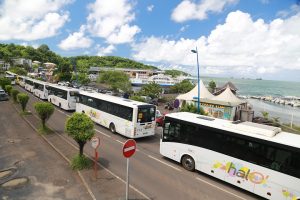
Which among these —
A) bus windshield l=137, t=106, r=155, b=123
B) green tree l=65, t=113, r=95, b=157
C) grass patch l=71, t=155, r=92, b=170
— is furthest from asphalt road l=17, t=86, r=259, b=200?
bus windshield l=137, t=106, r=155, b=123

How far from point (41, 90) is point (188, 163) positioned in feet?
115

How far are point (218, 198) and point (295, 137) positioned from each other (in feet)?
15.1

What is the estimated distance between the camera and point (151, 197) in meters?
10.1

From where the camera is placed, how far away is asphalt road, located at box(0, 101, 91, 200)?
972cm

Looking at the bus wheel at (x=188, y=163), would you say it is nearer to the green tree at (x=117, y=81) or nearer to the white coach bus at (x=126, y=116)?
the white coach bus at (x=126, y=116)

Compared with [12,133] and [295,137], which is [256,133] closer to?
[295,137]

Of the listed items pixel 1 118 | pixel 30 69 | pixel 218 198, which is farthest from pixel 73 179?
pixel 30 69

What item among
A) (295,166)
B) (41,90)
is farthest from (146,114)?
(41,90)

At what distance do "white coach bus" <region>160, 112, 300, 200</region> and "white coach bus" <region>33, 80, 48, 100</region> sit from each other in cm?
3105

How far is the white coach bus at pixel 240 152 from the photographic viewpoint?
953 cm

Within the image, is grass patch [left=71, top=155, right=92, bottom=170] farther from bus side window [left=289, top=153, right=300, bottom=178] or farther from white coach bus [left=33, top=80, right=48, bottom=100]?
white coach bus [left=33, top=80, right=48, bottom=100]

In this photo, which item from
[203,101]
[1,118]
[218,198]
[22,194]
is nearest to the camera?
[22,194]

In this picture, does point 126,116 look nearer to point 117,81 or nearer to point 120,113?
point 120,113

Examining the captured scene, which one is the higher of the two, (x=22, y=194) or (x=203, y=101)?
(x=203, y=101)
